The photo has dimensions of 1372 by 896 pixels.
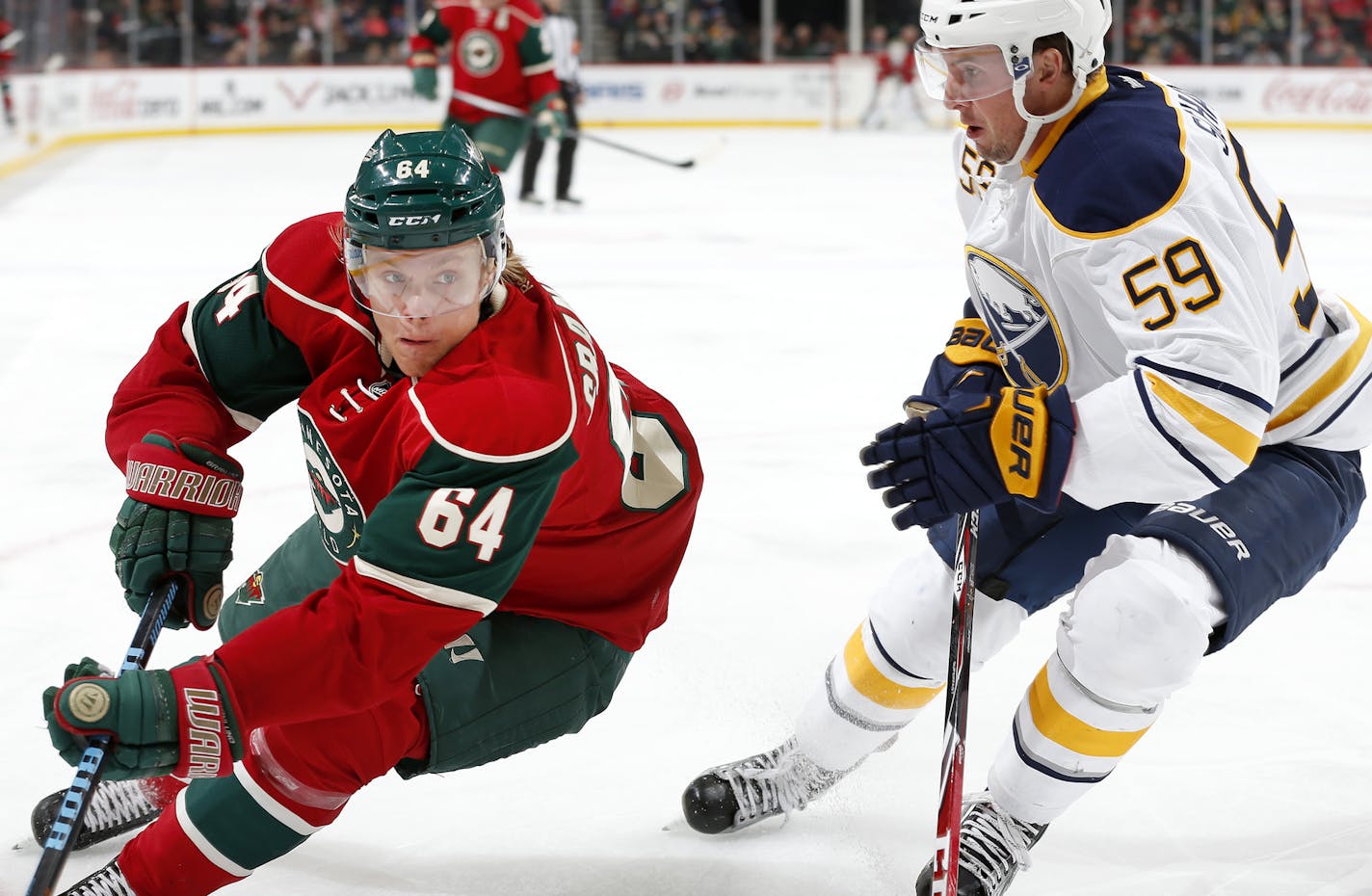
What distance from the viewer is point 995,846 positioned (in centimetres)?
187

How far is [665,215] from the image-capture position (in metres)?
8.43

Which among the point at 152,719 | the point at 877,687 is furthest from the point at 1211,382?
the point at 152,719

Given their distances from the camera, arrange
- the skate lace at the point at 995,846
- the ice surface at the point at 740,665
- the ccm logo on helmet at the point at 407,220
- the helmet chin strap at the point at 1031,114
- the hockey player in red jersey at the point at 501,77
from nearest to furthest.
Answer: the ccm logo on helmet at the point at 407,220 → the helmet chin strap at the point at 1031,114 → the skate lace at the point at 995,846 → the ice surface at the point at 740,665 → the hockey player in red jersey at the point at 501,77

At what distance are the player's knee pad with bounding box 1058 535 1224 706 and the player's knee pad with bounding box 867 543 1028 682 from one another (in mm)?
226


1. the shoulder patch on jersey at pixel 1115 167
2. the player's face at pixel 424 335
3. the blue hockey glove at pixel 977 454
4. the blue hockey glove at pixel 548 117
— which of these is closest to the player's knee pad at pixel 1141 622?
the blue hockey glove at pixel 977 454

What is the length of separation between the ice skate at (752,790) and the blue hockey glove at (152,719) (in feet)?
2.51

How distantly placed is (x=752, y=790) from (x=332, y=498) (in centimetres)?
70

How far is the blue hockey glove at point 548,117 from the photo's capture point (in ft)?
26.0

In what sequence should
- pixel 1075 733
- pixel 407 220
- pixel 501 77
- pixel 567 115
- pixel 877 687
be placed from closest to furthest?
pixel 407 220 < pixel 1075 733 < pixel 877 687 < pixel 501 77 < pixel 567 115

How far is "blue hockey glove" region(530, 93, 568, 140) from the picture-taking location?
26.0 feet

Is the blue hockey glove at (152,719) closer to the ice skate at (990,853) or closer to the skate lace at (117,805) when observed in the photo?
the skate lace at (117,805)

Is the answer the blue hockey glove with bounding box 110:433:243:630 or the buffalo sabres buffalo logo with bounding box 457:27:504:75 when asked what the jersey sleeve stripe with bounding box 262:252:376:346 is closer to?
the blue hockey glove with bounding box 110:433:243:630

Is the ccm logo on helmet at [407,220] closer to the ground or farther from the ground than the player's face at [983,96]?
closer to the ground

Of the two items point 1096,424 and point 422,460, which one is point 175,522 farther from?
point 1096,424
